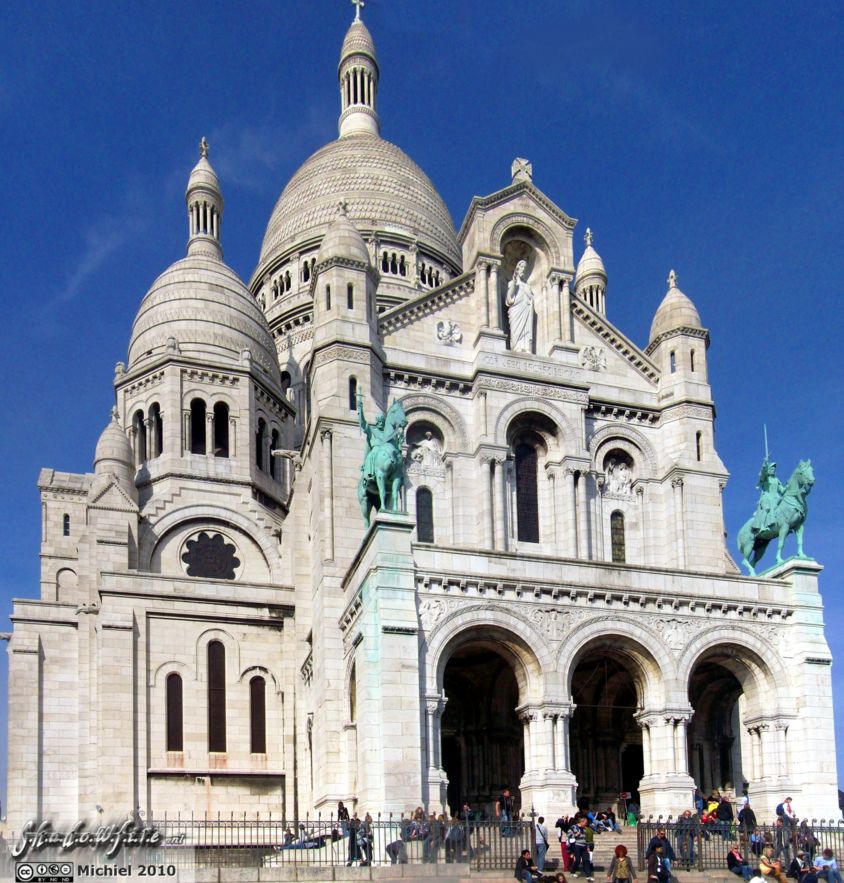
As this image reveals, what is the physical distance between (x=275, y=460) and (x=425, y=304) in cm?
1203

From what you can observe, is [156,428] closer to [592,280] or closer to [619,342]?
[619,342]

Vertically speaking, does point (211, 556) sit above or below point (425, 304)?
below

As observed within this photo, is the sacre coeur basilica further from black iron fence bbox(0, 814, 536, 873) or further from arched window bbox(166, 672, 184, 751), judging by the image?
black iron fence bbox(0, 814, 536, 873)

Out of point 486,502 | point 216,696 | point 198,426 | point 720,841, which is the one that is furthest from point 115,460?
point 720,841


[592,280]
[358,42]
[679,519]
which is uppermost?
[358,42]

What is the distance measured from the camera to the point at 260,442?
180ft

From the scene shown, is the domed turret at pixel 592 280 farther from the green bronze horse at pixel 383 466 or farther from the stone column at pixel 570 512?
the green bronze horse at pixel 383 466

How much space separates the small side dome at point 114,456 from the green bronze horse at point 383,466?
14.0 meters

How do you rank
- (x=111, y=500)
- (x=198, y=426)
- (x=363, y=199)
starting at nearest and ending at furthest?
(x=111, y=500) → (x=198, y=426) → (x=363, y=199)

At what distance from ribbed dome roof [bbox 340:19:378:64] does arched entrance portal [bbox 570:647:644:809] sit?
52.9 m

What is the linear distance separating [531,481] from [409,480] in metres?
4.72

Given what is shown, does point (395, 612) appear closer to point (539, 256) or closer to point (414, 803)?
point (414, 803)

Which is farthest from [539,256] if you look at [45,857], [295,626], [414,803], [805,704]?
[45,857]

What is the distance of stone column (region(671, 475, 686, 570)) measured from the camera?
153 feet
